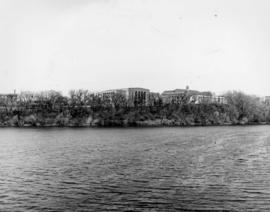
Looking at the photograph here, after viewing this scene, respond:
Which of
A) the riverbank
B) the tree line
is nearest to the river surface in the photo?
the riverbank

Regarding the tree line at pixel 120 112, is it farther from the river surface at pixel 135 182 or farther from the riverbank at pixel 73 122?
the river surface at pixel 135 182

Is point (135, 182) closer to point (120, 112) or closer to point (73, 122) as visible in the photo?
point (73, 122)

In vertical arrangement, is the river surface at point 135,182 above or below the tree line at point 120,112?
below

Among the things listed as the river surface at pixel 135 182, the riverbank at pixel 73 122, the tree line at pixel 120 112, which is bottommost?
the river surface at pixel 135 182

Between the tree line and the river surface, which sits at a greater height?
the tree line

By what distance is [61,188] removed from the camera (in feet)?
→ 103

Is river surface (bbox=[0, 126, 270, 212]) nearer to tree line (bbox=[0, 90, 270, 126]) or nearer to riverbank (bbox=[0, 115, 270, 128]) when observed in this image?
riverbank (bbox=[0, 115, 270, 128])

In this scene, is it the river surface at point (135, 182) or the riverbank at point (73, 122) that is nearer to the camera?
the river surface at point (135, 182)

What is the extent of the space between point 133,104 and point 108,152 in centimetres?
12580

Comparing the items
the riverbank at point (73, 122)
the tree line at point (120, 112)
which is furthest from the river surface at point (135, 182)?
the tree line at point (120, 112)

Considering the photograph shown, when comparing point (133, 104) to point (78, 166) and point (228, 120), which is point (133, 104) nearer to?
point (228, 120)

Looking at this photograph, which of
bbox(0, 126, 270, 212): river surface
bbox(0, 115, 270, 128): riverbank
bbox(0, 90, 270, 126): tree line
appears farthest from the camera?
bbox(0, 90, 270, 126): tree line

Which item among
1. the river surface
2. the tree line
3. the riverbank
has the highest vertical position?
the tree line

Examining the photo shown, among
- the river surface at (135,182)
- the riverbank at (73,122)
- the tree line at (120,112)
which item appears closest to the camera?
the river surface at (135,182)
